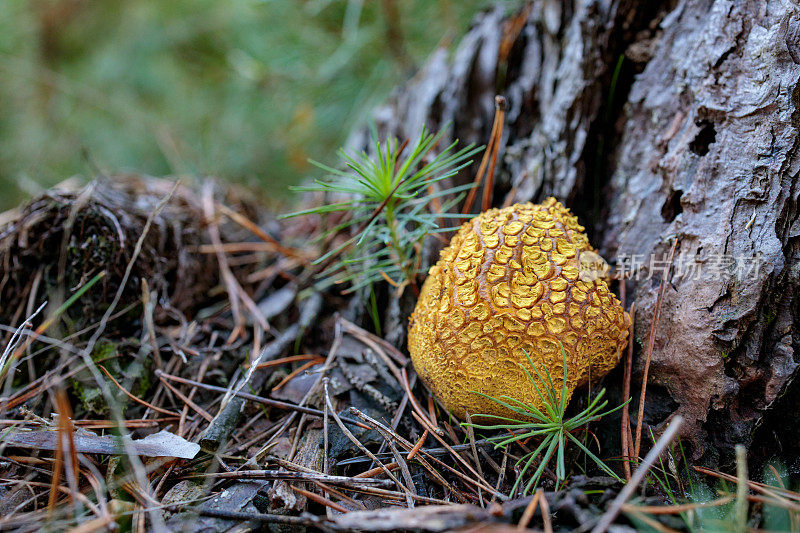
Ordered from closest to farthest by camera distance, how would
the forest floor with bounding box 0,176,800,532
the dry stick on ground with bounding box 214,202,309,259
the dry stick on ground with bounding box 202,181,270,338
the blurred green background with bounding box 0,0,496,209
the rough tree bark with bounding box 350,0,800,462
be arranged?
the forest floor with bounding box 0,176,800,532 → the rough tree bark with bounding box 350,0,800,462 → the dry stick on ground with bounding box 202,181,270,338 → the dry stick on ground with bounding box 214,202,309,259 → the blurred green background with bounding box 0,0,496,209

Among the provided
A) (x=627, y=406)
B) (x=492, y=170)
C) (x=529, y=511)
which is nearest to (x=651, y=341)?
(x=627, y=406)

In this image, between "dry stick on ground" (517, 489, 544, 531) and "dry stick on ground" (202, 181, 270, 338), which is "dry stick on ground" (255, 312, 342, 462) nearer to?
"dry stick on ground" (202, 181, 270, 338)

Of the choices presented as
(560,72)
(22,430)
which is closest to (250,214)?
(22,430)

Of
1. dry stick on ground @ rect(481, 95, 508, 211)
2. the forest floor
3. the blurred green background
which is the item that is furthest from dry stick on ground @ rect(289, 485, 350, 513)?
the blurred green background

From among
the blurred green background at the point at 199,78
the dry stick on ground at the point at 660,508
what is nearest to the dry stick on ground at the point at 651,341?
the dry stick on ground at the point at 660,508

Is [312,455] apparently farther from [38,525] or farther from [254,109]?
[254,109]

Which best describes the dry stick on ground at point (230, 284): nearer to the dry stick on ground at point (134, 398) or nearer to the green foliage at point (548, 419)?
the dry stick on ground at point (134, 398)

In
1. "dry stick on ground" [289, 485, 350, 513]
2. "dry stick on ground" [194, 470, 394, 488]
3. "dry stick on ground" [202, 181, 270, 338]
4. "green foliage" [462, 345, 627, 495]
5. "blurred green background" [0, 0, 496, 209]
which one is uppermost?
"blurred green background" [0, 0, 496, 209]
